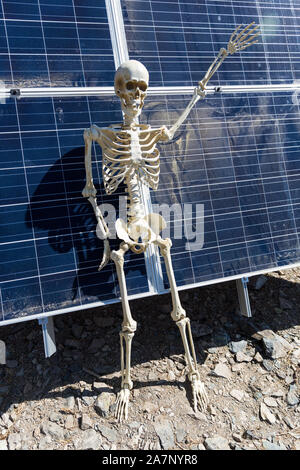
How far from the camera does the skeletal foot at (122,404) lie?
396cm

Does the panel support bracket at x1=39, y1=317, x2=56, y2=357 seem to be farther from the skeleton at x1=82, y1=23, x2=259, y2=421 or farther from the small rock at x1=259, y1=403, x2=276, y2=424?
the small rock at x1=259, y1=403, x2=276, y2=424

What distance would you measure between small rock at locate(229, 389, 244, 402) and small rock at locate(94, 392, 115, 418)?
161 centimetres

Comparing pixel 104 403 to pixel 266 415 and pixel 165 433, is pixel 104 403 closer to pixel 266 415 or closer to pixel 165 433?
pixel 165 433

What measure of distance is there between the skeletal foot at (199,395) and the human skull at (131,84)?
140 inches

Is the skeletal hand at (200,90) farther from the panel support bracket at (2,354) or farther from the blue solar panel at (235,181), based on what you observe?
the panel support bracket at (2,354)

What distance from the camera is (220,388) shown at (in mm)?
4414

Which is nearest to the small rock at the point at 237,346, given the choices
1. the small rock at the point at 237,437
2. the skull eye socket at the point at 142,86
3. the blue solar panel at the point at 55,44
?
the small rock at the point at 237,437

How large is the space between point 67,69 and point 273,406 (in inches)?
210

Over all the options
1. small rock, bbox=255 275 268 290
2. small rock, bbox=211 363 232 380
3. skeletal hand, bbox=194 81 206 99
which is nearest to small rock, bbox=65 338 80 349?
small rock, bbox=211 363 232 380

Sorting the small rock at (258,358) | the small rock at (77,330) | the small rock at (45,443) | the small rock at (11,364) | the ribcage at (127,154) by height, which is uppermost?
the ribcage at (127,154)

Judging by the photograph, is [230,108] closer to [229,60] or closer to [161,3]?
[229,60]

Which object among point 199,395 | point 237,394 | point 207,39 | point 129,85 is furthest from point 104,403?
point 207,39

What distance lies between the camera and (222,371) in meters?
4.62

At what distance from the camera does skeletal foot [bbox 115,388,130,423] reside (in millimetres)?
3957
